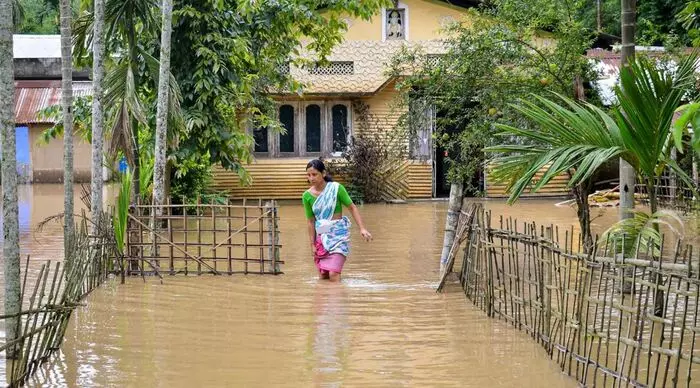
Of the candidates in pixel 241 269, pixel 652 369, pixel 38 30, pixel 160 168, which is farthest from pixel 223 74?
pixel 38 30

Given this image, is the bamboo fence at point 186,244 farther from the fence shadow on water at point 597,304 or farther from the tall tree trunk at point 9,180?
the tall tree trunk at point 9,180

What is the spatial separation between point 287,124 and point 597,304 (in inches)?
720

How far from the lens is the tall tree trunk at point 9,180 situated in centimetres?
626

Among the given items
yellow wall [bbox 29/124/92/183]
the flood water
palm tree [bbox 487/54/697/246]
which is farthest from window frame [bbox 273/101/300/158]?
palm tree [bbox 487/54/697/246]

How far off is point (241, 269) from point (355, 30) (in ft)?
41.4

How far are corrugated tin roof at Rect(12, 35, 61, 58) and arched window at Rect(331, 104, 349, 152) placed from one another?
378 inches

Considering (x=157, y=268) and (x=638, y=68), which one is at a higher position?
(x=638, y=68)

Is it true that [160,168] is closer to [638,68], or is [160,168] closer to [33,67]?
[638,68]

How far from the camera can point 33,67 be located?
29.1 metres

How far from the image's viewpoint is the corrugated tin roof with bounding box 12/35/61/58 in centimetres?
2883

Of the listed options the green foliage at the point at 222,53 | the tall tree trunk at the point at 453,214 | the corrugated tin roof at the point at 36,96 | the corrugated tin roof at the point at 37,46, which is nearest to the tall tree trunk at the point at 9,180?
the tall tree trunk at the point at 453,214

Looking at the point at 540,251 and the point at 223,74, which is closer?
the point at 540,251

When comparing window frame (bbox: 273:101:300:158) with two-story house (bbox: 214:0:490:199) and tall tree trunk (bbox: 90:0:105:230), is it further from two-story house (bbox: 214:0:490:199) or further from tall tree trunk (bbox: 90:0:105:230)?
tall tree trunk (bbox: 90:0:105:230)

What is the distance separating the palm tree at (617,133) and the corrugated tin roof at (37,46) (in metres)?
23.7
